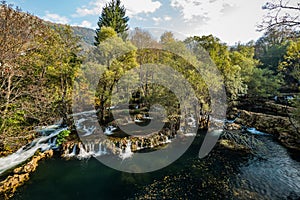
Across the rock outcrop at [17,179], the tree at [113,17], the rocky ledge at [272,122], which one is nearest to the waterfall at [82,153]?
the rock outcrop at [17,179]

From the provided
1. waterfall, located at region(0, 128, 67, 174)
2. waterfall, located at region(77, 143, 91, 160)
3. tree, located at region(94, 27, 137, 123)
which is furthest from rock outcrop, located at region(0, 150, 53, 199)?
tree, located at region(94, 27, 137, 123)

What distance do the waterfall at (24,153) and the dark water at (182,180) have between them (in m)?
1.57

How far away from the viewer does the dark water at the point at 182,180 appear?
9227 mm

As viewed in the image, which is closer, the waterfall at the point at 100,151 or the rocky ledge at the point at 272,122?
the waterfall at the point at 100,151

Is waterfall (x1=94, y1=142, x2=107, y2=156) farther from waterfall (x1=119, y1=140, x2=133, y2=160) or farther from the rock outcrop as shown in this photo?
the rock outcrop

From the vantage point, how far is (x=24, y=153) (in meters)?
13.5

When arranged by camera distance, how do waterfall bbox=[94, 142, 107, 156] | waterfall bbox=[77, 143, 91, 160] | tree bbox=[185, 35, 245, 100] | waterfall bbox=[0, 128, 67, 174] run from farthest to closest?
tree bbox=[185, 35, 245, 100], waterfall bbox=[94, 142, 107, 156], waterfall bbox=[77, 143, 91, 160], waterfall bbox=[0, 128, 67, 174]

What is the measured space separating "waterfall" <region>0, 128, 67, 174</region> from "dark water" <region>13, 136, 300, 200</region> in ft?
5.15

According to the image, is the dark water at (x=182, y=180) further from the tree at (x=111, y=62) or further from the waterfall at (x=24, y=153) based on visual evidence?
the tree at (x=111, y=62)

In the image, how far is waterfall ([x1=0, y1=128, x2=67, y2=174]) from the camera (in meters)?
11.8

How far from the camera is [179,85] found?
55.0 feet

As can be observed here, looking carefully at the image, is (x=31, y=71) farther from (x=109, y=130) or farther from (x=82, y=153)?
(x=109, y=130)

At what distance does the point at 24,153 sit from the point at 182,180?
11.5 m

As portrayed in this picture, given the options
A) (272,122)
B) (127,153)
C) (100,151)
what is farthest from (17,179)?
(272,122)
